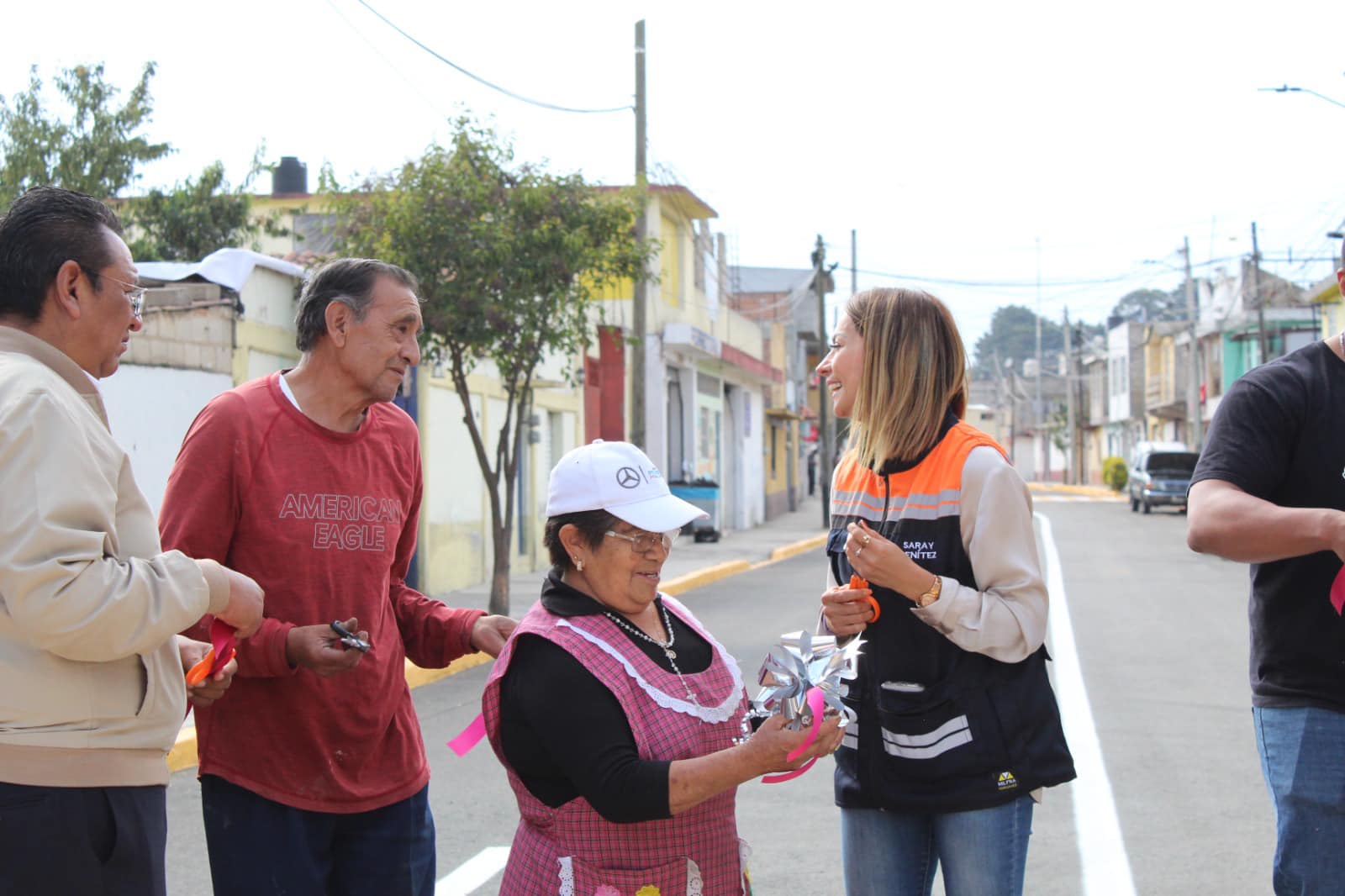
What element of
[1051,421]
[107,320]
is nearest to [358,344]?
[107,320]

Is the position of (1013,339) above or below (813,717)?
above

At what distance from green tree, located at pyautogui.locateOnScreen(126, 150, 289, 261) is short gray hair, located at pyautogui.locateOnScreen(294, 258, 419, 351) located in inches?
713

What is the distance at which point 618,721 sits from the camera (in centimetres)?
247

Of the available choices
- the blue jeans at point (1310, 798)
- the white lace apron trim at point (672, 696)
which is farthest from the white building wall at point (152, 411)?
the blue jeans at point (1310, 798)

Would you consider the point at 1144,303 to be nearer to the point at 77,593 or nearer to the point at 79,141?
the point at 79,141

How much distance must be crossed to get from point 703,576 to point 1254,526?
1656 cm

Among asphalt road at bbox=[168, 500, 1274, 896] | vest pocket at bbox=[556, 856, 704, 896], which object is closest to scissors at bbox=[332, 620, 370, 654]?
vest pocket at bbox=[556, 856, 704, 896]

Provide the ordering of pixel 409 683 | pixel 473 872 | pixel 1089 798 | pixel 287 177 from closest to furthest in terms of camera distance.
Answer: pixel 473 872 → pixel 1089 798 → pixel 409 683 → pixel 287 177

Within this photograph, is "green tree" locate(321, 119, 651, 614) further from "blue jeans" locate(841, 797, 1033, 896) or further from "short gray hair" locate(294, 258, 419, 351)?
"blue jeans" locate(841, 797, 1033, 896)

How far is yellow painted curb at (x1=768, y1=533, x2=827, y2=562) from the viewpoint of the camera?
25.1 meters

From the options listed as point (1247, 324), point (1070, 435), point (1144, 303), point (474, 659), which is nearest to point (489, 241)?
point (474, 659)

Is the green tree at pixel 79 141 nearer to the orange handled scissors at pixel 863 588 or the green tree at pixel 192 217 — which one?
the green tree at pixel 192 217

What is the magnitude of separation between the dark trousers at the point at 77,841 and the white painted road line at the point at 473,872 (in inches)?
112

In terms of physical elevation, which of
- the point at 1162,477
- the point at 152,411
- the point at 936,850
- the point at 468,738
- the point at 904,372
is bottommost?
the point at 936,850
